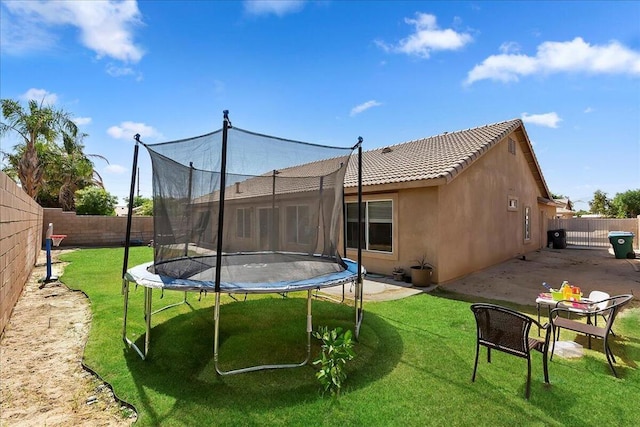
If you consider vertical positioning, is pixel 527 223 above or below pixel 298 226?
above

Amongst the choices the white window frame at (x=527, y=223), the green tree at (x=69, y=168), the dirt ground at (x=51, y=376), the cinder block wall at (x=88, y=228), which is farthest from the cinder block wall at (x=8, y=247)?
the green tree at (x=69, y=168)

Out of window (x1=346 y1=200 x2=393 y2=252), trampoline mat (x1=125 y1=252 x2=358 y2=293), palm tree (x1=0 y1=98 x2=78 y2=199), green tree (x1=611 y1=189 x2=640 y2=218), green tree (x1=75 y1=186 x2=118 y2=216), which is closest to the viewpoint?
trampoline mat (x1=125 y1=252 x2=358 y2=293)

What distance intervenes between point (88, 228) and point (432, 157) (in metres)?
19.1

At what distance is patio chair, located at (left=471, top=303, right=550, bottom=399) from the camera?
9.23ft

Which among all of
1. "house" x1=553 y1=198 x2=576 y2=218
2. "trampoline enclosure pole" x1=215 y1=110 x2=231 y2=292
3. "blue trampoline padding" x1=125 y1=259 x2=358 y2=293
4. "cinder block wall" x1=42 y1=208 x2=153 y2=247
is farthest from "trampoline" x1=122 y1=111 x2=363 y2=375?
"house" x1=553 y1=198 x2=576 y2=218

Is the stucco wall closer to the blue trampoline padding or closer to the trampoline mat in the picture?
the trampoline mat

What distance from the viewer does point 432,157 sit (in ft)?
31.0

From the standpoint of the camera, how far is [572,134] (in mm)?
11781

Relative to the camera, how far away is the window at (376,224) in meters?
8.70

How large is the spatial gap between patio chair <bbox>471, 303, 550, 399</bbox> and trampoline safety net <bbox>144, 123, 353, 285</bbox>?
75.9 inches

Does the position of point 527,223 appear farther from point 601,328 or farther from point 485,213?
point 601,328

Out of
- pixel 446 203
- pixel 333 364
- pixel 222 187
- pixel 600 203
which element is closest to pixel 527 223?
pixel 446 203

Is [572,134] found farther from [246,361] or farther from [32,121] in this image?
[32,121]

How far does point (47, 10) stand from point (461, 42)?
9.59 metres
